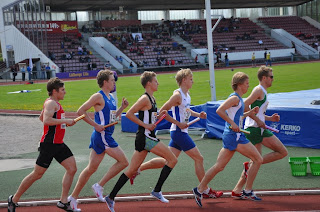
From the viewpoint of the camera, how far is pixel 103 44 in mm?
53812

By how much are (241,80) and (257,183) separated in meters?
1.90

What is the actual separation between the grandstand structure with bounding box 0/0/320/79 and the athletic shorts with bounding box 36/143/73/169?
3978 cm

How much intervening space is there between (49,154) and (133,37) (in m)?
51.7

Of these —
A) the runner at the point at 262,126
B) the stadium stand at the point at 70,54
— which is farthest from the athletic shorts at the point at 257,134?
the stadium stand at the point at 70,54

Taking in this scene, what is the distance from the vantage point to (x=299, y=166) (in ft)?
25.3

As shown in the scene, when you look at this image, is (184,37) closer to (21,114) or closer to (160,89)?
(160,89)

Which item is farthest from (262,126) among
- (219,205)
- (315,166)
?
(315,166)

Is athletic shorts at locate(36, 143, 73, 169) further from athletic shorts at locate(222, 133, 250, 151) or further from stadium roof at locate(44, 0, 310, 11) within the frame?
stadium roof at locate(44, 0, 310, 11)

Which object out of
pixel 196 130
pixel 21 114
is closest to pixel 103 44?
pixel 21 114

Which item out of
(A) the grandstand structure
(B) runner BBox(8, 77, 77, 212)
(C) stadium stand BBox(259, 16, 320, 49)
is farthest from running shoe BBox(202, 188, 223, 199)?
(C) stadium stand BBox(259, 16, 320, 49)

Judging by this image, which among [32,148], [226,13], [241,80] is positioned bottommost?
[32,148]

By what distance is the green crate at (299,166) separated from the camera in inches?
302

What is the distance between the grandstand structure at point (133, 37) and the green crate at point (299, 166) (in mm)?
39402

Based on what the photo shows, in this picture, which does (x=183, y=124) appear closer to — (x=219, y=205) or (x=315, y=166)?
(x=219, y=205)
